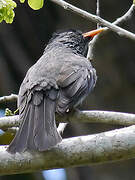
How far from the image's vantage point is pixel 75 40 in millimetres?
5766

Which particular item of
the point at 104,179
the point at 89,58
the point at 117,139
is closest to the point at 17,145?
the point at 117,139

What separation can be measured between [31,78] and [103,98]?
311 centimetres

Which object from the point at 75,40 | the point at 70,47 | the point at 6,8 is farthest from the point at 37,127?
the point at 75,40

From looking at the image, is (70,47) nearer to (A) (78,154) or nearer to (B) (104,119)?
(B) (104,119)

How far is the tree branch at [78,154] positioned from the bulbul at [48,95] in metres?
0.09

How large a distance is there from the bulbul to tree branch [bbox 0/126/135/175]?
0.09 m

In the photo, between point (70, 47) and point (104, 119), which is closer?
point (104, 119)

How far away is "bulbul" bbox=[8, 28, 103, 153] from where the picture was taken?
375 cm

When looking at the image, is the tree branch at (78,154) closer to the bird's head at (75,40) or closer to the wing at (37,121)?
the wing at (37,121)

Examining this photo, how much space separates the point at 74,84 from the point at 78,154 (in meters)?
1.17

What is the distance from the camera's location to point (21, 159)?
341 centimetres

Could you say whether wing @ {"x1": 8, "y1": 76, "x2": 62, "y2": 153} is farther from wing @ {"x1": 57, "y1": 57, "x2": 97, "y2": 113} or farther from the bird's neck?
the bird's neck

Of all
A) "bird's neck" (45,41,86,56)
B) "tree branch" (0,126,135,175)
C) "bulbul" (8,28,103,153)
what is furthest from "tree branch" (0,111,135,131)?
"bird's neck" (45,41,86,56)

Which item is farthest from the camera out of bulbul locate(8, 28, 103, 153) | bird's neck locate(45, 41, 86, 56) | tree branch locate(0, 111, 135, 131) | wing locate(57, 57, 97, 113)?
bird's neck locate(45, 41, 86, 56)
